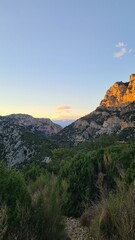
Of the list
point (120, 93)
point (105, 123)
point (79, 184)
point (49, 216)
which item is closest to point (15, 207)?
point (49, 216)

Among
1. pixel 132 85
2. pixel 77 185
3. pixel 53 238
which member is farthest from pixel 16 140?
pixel 132 85

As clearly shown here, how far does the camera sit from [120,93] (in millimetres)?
142625

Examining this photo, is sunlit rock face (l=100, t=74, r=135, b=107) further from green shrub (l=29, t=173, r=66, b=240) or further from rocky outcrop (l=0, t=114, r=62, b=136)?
green shrub (l=29, t=173, r=66, b=240)

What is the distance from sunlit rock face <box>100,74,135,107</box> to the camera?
435ft

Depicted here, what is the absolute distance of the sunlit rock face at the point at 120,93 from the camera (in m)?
133

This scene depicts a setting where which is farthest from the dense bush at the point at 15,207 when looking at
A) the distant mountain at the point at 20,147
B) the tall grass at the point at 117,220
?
the distant mountain at the point at 20,147

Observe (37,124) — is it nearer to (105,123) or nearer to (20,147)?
(105,123)

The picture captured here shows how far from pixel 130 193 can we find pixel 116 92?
14565 cm

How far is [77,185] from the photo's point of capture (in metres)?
9.75

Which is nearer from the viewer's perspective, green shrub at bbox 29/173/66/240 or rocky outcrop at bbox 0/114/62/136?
green shrub at bbox 29/173/66/240

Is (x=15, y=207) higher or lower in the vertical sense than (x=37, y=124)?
lower

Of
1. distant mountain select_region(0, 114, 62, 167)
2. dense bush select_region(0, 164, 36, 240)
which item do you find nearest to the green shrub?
dense bush select_region(0, 164, 36, 240)

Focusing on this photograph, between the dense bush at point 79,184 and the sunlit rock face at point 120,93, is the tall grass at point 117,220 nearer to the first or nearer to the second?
the dense bush at point 79,184

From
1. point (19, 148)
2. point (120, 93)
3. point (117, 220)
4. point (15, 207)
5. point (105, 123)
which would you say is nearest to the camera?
point (15, 207)
